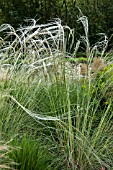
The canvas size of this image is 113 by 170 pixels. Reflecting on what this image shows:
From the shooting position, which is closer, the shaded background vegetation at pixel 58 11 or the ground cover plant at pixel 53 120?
the ground cover plant at pixel 53 120

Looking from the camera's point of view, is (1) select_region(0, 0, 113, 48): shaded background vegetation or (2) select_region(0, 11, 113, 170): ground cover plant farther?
(1) select_region(0, 0, 113, 48): shaded background vegetation

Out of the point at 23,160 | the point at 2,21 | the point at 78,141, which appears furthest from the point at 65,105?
the point at 2,21

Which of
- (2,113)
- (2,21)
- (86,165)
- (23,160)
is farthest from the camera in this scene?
(2,21)

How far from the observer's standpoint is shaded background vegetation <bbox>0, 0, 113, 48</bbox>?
10125 mm

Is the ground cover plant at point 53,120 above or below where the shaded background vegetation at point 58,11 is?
above

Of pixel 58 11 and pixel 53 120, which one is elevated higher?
pixel 53 120

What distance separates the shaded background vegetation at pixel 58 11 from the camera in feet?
33.2

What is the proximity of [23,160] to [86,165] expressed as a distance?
0.44 m

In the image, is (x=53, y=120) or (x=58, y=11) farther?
(x=58, y=11)

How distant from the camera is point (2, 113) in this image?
3.00 metres

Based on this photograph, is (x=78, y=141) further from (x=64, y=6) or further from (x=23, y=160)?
(x=64, y=6)

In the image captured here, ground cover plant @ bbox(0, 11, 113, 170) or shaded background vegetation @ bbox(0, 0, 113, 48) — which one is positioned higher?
ground cover plant @ bbox(0, 11, 113, 170)

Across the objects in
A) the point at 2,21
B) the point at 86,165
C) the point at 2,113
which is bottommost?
the point at 2,21

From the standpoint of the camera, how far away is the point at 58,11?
409 inches
